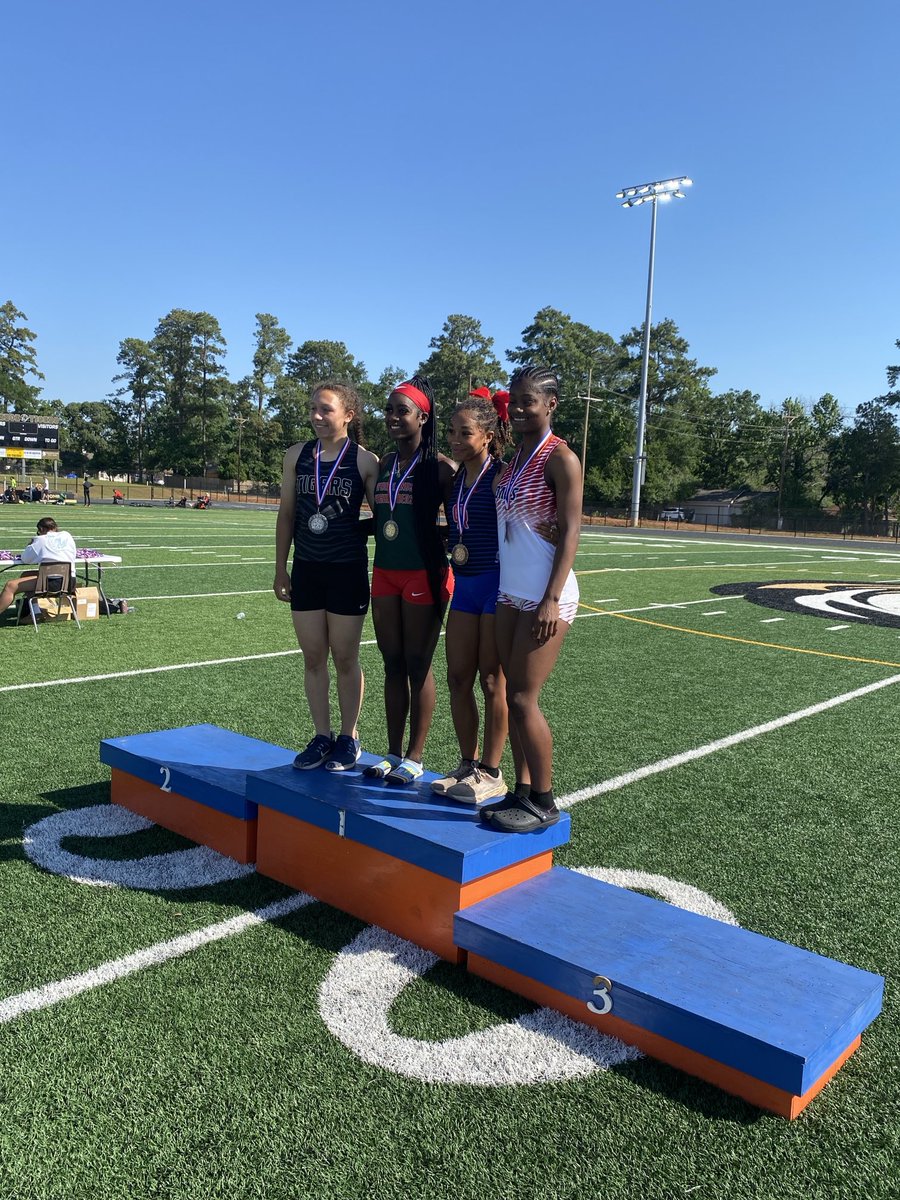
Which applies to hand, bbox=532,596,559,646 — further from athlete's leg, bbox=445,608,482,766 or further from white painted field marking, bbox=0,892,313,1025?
white painted field marking, bbox=0,892,313,1025

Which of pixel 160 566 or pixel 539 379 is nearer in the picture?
pixel 539 379

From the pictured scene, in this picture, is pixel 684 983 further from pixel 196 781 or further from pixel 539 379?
pixel 196 781

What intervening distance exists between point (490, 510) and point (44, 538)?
786 cm

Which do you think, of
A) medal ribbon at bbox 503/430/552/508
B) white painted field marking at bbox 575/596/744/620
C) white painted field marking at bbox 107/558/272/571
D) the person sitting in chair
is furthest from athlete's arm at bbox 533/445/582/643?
white painted field marking at bbox 107/558/272/571

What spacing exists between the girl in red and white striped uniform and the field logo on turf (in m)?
10.8

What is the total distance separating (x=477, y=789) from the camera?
3730 millimetres

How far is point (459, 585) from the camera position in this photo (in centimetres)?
375

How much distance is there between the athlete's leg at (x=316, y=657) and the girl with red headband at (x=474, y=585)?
69 cm

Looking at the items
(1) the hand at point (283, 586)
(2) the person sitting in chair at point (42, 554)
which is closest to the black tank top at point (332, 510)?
(1) the hand at point (283, 586)

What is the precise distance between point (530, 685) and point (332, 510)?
127 centimetres

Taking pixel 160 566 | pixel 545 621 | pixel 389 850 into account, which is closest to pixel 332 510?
pixel 545 621

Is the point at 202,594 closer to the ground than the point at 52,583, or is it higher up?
closer to the ground

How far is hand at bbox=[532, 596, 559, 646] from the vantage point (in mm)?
3311

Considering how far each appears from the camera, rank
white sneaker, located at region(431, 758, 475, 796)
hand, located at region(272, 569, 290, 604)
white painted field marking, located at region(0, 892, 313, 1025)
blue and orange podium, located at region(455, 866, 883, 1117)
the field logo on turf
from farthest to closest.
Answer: the field logo on turf < hand, located at region(272, 569, 290, 604) < white sneaker, located at region(431, 758, 475, 796) < white painted field marking, located at region(0, 892, 313, 1025) < blue and orange podium, located at region(455, 866, 883, 1117)
